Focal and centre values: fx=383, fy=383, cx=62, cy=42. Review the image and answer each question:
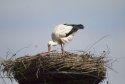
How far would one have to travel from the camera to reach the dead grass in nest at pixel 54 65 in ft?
20.2

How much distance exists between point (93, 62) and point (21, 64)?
1.25m

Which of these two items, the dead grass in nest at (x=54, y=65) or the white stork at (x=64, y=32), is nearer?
the dead grass in nest at (x=54, y=65)

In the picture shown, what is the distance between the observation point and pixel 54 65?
6.20 meters

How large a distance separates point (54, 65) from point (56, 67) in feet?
0.17

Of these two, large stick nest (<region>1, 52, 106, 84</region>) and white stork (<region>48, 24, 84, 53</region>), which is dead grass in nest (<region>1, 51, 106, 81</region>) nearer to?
large stick nest (<region>1, 52, 106, 84</region>)

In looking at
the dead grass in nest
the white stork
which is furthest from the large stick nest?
the white stork

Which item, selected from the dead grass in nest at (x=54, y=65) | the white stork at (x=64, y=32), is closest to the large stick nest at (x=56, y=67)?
the dead grass in nest at (x=54, y=65)

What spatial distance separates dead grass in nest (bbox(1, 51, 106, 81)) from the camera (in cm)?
616

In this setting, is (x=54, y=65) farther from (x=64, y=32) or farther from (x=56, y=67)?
(x=64, y=32)

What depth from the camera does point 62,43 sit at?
890 centimetres

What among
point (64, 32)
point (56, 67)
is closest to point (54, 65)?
point (56, 67)

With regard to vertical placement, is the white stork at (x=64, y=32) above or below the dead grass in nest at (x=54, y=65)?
above

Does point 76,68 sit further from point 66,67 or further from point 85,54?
point 85,54

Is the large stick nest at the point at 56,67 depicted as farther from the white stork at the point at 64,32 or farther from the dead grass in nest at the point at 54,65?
the white stork at the point at 64,32
